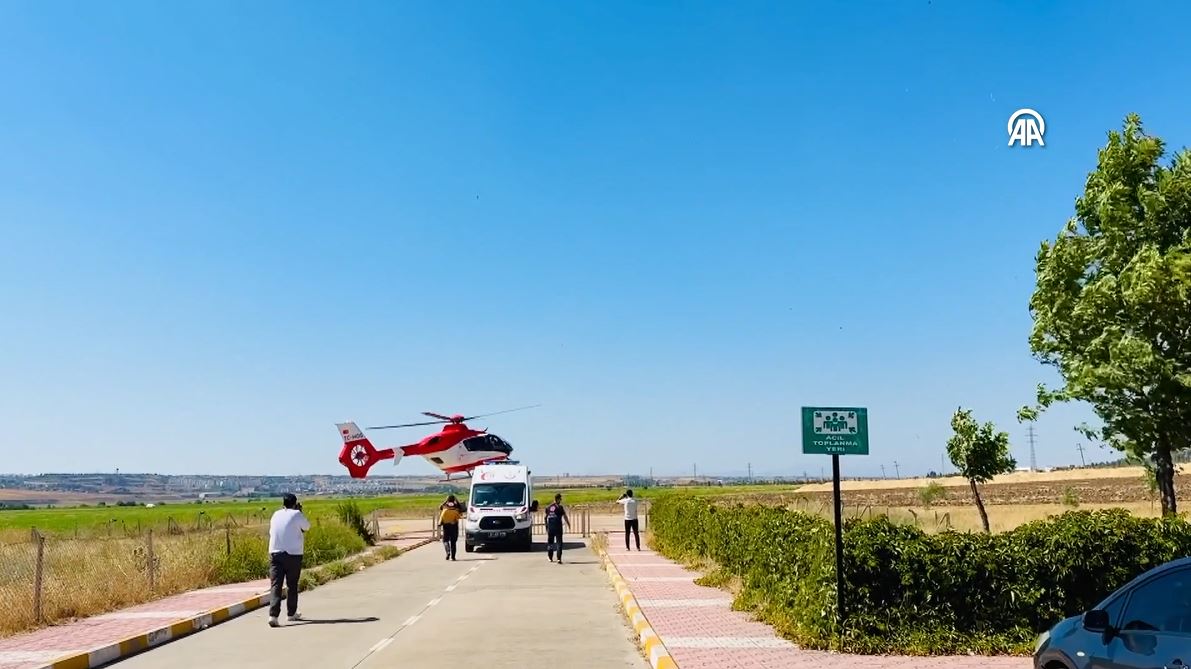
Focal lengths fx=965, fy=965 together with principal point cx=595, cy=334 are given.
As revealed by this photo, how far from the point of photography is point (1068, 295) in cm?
1819

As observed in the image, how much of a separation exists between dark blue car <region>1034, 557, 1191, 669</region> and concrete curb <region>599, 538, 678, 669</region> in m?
4.15

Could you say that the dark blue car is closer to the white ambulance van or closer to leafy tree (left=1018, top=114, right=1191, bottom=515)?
leafy tree (left=1018, top=114, right=1191, bottom=515)

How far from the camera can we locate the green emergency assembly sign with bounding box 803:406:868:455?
10891 millimetres

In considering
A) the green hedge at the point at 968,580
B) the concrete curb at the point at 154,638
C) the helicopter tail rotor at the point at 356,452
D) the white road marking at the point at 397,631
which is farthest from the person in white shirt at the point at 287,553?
the helicopter tail rotor at the point at 356,452

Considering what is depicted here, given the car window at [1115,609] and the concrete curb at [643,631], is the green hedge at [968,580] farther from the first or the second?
the car window at [1115,609]

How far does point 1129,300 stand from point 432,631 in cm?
1183

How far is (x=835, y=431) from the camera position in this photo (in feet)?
36.3

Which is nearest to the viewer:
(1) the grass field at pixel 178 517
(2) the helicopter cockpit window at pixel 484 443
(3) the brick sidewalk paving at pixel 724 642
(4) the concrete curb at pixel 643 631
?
(3) the brick sidewalk paving at pixel 724 642

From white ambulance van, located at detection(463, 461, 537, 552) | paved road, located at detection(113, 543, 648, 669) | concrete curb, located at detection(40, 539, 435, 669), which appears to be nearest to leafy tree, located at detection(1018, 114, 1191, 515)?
paved road, located at detection(113, 543, 648, 669)

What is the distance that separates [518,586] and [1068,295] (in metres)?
11.9

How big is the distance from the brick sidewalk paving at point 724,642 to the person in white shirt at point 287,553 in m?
5.00

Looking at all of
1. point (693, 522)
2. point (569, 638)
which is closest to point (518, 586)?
point (693, 522)

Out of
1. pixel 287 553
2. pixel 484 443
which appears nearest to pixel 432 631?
pixel 287 553

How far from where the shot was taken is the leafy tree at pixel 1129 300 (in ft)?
51.0
